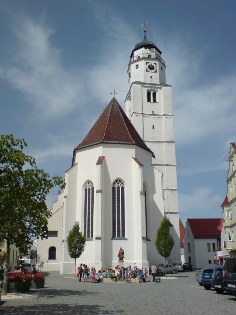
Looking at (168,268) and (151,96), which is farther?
(151,96)

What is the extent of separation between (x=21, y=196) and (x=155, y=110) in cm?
3945

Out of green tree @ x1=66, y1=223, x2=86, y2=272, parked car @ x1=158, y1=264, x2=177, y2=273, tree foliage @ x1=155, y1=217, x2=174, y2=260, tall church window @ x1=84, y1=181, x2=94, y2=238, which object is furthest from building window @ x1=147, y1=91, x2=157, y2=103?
green tree @ x1=66, y1=223, x2=86, y2=272

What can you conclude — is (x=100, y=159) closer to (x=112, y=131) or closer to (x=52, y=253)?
(x=112, y=131)

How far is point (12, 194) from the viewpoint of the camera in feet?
43.3

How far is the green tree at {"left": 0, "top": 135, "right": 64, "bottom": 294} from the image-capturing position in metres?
13.0

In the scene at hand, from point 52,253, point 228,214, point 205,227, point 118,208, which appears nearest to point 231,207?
point 228,214

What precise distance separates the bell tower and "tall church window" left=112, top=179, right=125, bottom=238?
15.0 meters

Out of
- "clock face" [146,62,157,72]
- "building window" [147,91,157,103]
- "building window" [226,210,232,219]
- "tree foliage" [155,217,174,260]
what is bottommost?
"tree foliage" [155,217,174,260]

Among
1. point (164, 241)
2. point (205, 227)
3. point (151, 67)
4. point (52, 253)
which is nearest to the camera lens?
point (164, 241)

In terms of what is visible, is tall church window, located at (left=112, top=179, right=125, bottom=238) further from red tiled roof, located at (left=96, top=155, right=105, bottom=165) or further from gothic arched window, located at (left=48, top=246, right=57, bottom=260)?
gothic arched window, located at (left=48, top=246, right=57, bottom=260)

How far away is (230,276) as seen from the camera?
14.5 metres

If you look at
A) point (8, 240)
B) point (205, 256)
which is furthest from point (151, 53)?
point (8, 240)

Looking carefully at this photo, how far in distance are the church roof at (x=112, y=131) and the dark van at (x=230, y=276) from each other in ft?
69.2

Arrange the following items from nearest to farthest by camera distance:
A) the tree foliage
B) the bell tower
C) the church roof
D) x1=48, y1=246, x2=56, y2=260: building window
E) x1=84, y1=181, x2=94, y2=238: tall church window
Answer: the tree foliage
x1=84, y1=181, x2=94, y2=238: tall church window
the church roof
x1=48, y1=246, x2=56, y2=260: building window
the bell tower
